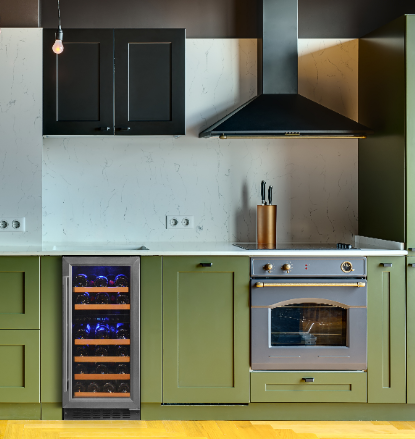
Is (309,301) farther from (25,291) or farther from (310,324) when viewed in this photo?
(25,291)

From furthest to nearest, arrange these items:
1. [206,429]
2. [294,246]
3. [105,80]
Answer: [294,246], [105,80], [206,429]

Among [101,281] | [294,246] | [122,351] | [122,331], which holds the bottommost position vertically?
[122,351]

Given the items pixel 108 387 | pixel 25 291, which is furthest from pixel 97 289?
pixel 108 387

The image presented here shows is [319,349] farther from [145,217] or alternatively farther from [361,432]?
[145,217]

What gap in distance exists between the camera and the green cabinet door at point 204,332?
95.4 inches

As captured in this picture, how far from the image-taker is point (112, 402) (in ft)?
7.91

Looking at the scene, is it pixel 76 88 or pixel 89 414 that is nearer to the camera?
pixel 89 414

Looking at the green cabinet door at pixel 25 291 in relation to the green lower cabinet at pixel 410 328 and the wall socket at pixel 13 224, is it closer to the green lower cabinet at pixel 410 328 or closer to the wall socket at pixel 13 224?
the wall socket at pixel 13 224

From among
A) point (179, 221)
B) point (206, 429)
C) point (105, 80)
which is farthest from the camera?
point (179, 221)

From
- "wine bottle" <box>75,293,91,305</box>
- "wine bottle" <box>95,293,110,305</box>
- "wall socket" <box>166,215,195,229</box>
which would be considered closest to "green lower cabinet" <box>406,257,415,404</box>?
"wall socket" <box>166,215,195,229</box>

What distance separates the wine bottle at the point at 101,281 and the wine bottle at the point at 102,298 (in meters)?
0.05

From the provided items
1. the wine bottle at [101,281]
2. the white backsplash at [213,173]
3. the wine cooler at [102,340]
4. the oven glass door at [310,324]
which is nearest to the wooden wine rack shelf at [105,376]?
the wine cooler at [102,340]

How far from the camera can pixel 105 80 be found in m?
2.72

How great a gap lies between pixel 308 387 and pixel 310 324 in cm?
34
